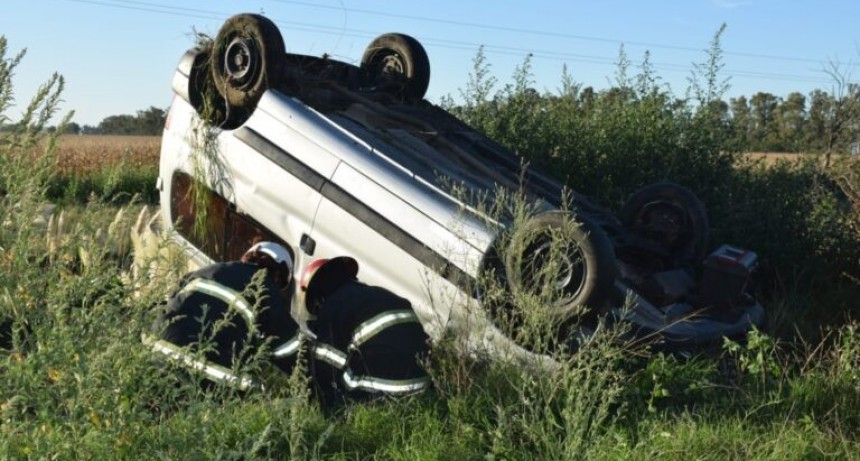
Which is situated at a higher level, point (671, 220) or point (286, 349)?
point (671, 220)

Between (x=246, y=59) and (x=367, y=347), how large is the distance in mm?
2397

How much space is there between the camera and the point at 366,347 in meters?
4.12

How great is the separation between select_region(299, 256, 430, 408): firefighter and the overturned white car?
0.36 m

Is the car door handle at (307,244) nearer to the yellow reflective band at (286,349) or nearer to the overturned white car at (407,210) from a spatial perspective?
the overturned white car at (407,210)

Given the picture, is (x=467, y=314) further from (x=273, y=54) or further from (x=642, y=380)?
(x=273, y=54)

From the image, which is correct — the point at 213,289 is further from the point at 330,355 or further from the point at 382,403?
the point at 382,403

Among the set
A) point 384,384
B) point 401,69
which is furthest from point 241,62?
point 384,384

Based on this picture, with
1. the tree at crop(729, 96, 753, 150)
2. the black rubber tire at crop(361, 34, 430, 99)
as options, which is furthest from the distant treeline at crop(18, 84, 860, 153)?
the black rubber tire at crop(361, 34, 430, 99)

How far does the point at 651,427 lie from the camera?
155 inches

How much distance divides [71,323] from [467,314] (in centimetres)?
203

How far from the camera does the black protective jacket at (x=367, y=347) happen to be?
13.5 feet

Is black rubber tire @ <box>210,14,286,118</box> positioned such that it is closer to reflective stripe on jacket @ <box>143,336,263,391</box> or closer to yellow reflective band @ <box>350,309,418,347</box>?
yellow reflective band @ <box>350,309,418,347</box>

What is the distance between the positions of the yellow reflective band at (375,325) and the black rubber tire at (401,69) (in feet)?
10.6

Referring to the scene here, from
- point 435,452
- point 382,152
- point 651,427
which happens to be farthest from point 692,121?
point 435,452
